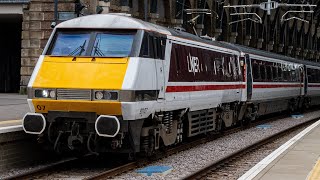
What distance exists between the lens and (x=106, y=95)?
11.2 metres

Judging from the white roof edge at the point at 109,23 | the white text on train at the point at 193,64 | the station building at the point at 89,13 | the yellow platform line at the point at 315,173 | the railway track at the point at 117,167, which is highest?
the station building at the point at 89,13

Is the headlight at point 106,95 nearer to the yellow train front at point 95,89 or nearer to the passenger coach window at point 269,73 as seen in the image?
the yellow train front at point 95,89

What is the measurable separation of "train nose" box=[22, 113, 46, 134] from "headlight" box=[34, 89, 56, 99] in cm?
40

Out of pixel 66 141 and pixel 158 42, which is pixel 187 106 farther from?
pixel 66 141

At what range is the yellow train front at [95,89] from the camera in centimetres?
1127

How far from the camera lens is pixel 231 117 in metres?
20.9

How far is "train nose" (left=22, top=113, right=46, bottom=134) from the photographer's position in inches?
456

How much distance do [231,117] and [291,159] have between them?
28.9 feet

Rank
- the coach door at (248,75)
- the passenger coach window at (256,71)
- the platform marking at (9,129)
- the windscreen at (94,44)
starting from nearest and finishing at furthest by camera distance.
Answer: the platform marking at (9,129) < the windscreen at (94,44) < the coach door at (248,75) < the passenger coach window at (256,71)

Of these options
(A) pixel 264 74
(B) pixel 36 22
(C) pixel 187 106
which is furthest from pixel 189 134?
(B) pixel 36 22

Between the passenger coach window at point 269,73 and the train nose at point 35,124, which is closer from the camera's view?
the train nose at point 35,124

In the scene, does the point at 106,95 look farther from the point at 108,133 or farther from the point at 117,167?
the point at 117,167

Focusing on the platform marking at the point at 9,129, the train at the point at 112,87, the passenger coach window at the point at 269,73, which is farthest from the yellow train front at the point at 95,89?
the passenger coach window at the point at 269,73

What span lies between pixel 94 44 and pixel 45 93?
1495 mm
